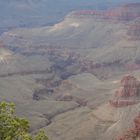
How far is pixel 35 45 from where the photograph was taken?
180750 millimetres

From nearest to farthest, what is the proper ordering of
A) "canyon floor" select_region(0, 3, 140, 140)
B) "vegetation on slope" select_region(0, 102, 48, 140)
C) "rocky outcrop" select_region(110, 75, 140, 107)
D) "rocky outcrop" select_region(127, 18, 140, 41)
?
"vegetation on slope" select_region(0, 102, 48, 140) → "canyon floor" select_region(0, 3, 140, 140) → "rocky outcrop" select_region(110, 75, 140, 107) → "rocky outcrop" select_region(127, 18, 140, 41)

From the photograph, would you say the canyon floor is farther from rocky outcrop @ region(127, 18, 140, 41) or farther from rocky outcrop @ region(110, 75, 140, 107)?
rocky outcrop @ region(110, 75, 140, 107)

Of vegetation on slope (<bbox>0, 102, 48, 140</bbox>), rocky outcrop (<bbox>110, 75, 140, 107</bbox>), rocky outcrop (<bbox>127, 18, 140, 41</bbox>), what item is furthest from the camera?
rocky outcrop (<bbox>127, 18, 140, 41</bbox>)

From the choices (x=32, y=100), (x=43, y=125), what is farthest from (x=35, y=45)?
(x=43, y=125)

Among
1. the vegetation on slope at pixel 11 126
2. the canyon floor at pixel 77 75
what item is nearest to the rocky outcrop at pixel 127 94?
the canyon floor at pixel 77 75

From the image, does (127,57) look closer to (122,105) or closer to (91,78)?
(91,78)

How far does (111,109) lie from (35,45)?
98.0 metres

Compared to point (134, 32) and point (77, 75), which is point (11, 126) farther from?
point (134, 32)

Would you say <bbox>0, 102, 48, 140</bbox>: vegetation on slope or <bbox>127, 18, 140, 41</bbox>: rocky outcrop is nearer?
<bbox>0, 102, 48, 140</bbox>: vegetation on slope

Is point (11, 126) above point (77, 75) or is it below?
above

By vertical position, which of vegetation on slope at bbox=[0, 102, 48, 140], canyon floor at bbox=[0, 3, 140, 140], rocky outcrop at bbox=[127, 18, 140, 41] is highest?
vegetation on slope at bbox=[0, 102, 48, 140]

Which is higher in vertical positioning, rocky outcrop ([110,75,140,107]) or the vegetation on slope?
the vegetation on slope

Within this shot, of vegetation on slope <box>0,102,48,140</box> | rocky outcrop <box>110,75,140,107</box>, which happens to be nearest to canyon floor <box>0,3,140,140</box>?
rocky outcrop <box>110,75,140,107</box>

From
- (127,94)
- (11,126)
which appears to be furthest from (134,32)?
(11,126)
